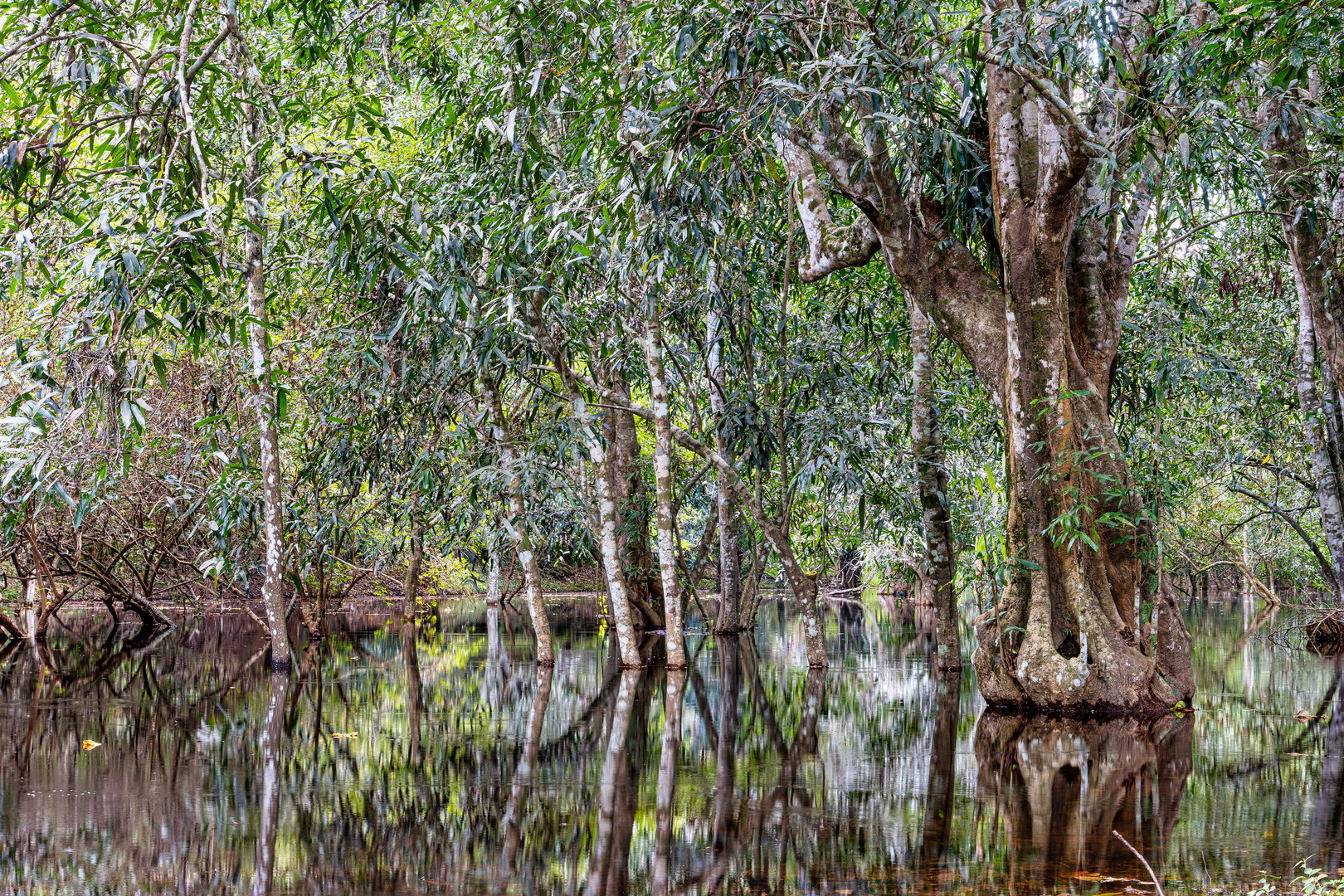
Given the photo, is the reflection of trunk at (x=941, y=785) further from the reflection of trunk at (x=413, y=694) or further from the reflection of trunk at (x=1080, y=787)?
the reflection of trunk at (x=413, y=694)

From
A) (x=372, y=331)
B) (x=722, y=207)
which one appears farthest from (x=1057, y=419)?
(x=372, y=331)

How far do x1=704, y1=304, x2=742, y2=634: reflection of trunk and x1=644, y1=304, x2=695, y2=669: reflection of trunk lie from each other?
78 cm

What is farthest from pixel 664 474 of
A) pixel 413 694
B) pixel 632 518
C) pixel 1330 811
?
pixel 1330 811

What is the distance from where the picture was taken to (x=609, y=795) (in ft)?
22.5

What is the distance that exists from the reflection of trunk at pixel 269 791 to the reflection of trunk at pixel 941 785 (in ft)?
9.53

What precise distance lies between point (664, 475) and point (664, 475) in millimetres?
13

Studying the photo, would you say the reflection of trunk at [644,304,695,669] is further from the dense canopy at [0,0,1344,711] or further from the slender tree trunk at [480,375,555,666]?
the slender tree trunk at [480,375,555,666]

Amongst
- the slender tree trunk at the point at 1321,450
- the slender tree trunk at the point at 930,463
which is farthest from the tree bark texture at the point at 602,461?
the slender tree trunk at the point at 1321,450

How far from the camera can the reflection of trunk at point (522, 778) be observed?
553 cm

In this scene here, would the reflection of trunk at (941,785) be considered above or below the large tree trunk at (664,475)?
below

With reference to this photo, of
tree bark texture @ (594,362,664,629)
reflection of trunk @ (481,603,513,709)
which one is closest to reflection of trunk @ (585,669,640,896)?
reflection of trunk @ (481,603,513,709)

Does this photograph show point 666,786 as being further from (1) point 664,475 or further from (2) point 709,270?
(2) point 709,270

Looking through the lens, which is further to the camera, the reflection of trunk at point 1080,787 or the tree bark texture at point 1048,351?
the tree bark texture at point 1048,351

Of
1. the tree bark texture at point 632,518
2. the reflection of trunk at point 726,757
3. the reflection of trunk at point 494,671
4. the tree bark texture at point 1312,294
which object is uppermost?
the tree bark texture at point 1312,294
